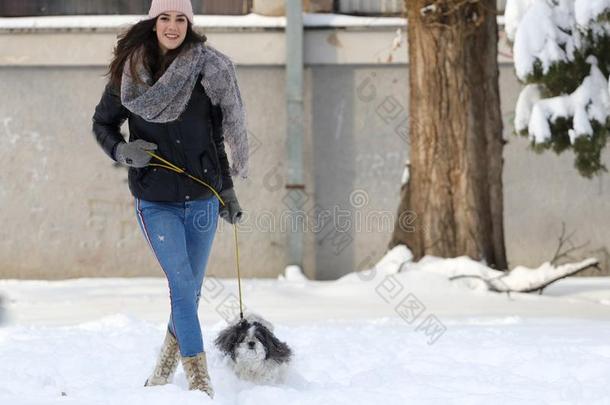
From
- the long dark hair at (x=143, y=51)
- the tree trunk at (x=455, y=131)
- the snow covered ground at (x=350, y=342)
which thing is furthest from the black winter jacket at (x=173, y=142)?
the tree trunk at (x=455, y=131)

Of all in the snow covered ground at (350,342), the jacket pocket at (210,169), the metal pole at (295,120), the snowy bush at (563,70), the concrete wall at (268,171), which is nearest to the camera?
the jacket pocket at (210,169)

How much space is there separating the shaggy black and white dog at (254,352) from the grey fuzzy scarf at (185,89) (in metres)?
0.95

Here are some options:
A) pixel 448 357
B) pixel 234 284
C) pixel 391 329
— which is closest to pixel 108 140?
pixel 448 357

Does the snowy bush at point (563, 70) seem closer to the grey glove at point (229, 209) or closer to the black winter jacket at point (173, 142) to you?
the grey glove at point (229, 209)

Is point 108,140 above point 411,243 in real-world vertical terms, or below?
above

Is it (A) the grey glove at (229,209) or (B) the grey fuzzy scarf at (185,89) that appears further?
(A) the grey glove at (229,209)

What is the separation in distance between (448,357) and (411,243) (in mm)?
3707

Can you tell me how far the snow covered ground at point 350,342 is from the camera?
5047 mm

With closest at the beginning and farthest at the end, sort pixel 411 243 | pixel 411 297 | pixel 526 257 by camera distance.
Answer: pixel 411 297 → pixel 411 243 → pixel 526 257

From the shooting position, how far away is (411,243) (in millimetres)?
9922

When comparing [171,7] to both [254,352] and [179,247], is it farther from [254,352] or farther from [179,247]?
[254,352]

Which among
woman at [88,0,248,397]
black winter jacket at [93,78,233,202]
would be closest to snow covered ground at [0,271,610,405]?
woman at [88,0,248,397]

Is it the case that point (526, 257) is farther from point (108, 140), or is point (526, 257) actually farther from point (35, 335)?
point (108, 140)

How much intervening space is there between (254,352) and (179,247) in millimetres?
698
